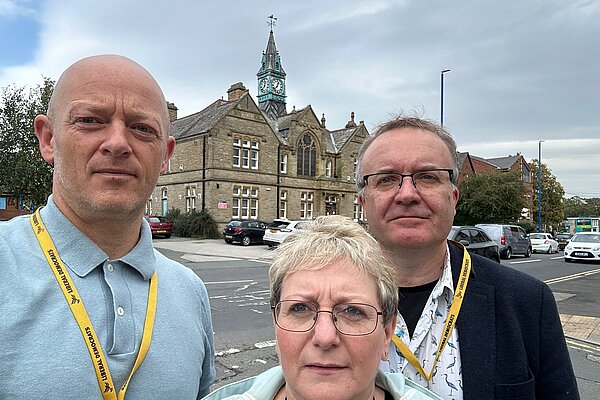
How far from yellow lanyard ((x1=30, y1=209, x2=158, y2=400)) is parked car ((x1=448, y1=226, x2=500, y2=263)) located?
A: 13856 millimetres

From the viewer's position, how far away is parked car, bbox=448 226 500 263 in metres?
14.6

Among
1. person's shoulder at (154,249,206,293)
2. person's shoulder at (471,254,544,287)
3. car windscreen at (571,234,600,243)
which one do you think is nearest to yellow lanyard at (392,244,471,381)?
person's shoulder at (471,254,544,287)

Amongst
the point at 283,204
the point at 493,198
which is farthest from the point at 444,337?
the point at 493,198

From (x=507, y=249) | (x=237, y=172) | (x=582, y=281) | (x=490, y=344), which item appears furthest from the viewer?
(x=237, y=172)

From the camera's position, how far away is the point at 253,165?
111 feet

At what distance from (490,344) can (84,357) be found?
5.00 ft

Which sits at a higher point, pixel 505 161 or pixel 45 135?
pixel 505 161

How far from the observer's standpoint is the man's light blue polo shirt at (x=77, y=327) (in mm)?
1424

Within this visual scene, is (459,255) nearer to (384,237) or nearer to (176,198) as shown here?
(384,237)

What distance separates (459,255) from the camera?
2104mm

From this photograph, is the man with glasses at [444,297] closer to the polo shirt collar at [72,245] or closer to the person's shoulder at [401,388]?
the person's shoulder at [401,388]

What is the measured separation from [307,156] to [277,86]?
44.9 ft

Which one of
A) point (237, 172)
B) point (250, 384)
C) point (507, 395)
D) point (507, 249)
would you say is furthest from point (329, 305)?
point (237, 172)

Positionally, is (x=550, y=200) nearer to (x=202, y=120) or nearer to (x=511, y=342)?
(x=202, y=120)
